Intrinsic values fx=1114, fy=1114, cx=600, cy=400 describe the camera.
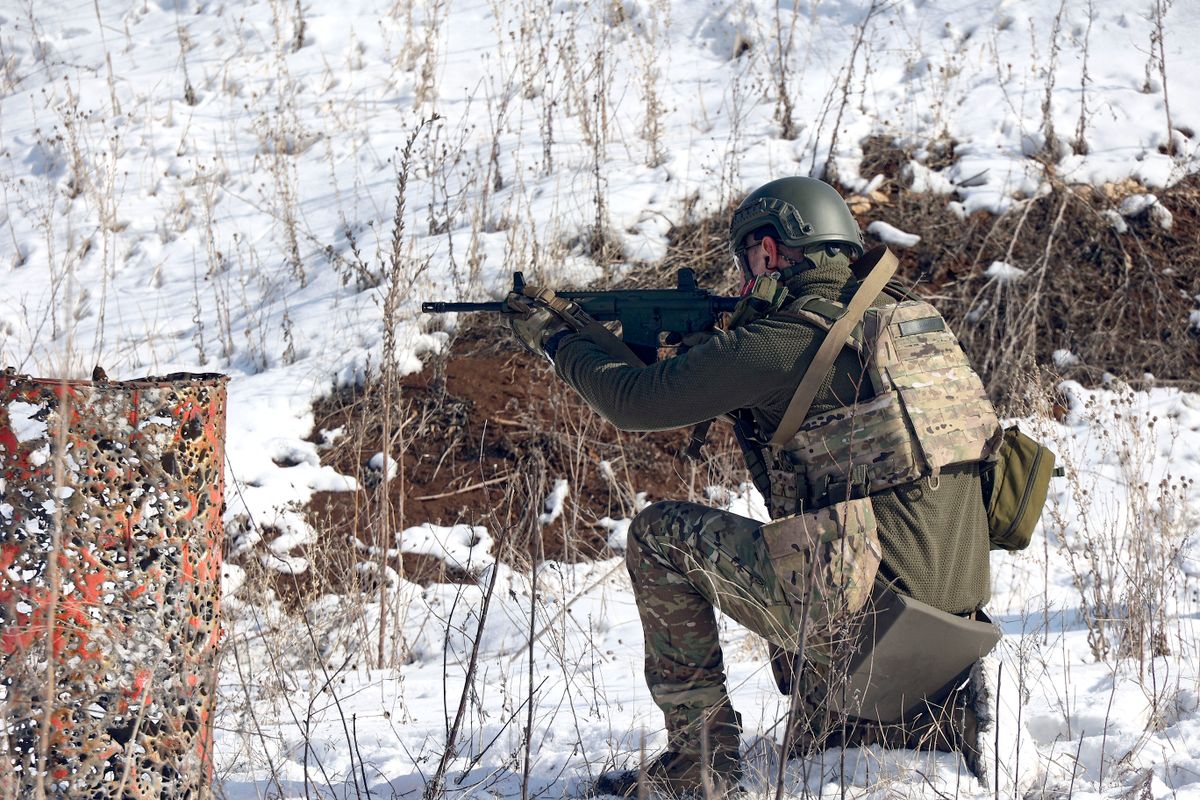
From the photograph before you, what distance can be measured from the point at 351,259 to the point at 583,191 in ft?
4.82

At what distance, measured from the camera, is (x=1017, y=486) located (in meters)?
2.82

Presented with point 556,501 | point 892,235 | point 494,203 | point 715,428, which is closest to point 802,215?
point 556,501

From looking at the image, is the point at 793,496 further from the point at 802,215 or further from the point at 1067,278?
the point at 1067,278

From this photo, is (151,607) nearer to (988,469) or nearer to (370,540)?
(988,469)

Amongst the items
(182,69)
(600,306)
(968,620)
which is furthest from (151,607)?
(182,69)

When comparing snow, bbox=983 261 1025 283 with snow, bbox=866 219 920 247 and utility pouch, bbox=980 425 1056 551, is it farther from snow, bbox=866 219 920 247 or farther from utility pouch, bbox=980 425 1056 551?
utility pouch, bbox=980 425 1056 551

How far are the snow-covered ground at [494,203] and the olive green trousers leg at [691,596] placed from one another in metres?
0.21

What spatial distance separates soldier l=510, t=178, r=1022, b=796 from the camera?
2604mm

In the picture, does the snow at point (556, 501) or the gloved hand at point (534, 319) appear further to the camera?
the snow at point (556, 501)

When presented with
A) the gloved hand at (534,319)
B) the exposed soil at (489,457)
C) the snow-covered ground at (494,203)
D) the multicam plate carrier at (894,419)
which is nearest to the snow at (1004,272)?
Answer: the snow-covered ground at (494,203)

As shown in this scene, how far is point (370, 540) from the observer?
5.05 m

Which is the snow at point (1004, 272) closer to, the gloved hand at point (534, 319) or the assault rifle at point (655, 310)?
the assault rifle at point (655, 310)

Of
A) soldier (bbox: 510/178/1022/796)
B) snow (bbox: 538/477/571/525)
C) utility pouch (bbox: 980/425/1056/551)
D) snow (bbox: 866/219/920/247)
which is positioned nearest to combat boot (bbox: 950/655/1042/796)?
soldier (bbox: 510/178/1022/796)

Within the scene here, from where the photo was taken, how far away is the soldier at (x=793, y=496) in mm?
2604
